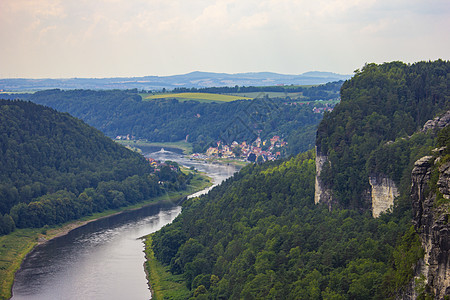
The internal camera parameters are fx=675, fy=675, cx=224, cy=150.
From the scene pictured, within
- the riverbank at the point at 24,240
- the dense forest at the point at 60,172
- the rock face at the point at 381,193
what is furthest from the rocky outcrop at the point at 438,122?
the dense forest at the point at 60,172

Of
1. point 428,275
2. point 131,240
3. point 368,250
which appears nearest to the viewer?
point 428,275

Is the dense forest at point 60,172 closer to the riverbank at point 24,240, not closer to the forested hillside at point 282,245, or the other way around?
the riverbank at point 24,240

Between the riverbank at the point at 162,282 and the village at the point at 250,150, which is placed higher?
the village at the point at 250,150

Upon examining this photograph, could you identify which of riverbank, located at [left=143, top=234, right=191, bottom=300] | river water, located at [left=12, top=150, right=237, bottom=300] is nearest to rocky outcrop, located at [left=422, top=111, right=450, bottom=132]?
riverbank, located at [left=143, top=234, right=191, bottom=300]

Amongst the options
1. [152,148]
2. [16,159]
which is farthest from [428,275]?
[152,148]

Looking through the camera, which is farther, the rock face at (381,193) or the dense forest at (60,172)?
the dense forest at (60,172)

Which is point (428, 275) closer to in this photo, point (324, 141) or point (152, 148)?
point (324, 141)
